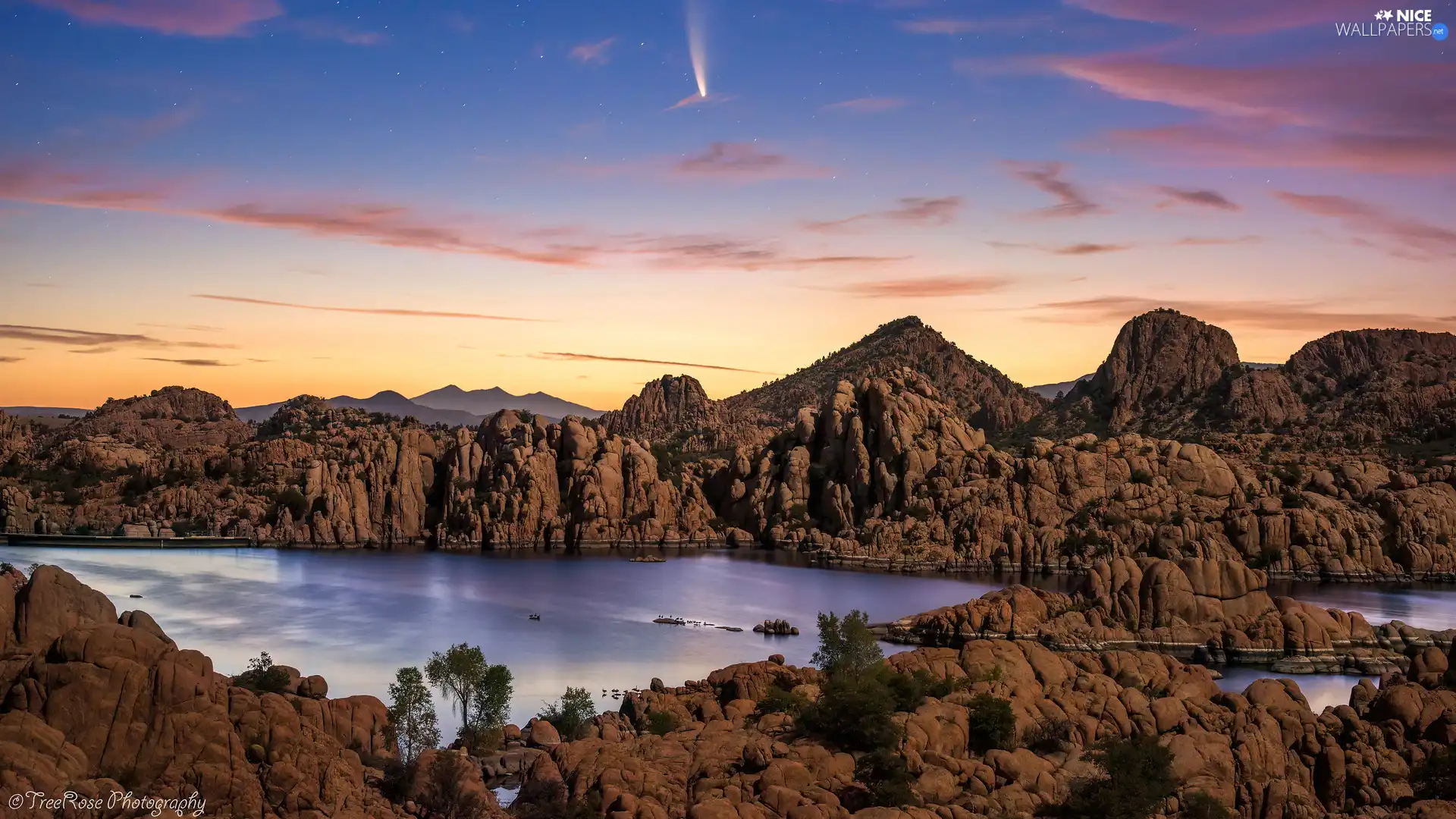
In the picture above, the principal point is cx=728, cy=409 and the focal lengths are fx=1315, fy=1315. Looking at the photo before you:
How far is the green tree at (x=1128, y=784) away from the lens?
117 feet

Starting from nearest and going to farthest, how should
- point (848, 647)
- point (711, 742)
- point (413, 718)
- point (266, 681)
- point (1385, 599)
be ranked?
point (711, 742) → point (266, 681) → point (413, 718) → point (848, 647) → point (1385, 599)

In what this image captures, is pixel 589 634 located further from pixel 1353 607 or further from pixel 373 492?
pixel 373 492

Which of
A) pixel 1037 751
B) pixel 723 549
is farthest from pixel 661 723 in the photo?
pixel 723 549

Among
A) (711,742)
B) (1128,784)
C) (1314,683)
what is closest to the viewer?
(1128,784)

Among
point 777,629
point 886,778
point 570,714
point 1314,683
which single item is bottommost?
point 570,714

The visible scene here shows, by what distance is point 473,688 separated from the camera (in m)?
65.4

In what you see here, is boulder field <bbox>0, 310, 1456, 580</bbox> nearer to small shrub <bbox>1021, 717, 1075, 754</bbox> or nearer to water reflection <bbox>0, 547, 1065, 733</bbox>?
water reflection <bbox>0, 547, 1065, 733</bbox>

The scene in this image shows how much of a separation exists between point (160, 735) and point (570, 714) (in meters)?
25.6

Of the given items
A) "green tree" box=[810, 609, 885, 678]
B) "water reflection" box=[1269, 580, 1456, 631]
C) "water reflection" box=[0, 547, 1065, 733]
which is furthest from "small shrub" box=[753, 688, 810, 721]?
"water reflection" box=[1269, 580, 1456, 631]

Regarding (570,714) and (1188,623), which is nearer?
(570,714)

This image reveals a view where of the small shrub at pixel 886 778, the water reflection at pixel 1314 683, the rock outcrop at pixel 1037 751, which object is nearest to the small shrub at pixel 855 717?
the rock outcrop at pixel 1037 751

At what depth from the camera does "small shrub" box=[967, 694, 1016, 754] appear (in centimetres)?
4259

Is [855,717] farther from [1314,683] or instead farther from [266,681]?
[1314,683]

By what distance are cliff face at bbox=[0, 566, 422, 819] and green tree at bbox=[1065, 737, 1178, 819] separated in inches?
764
